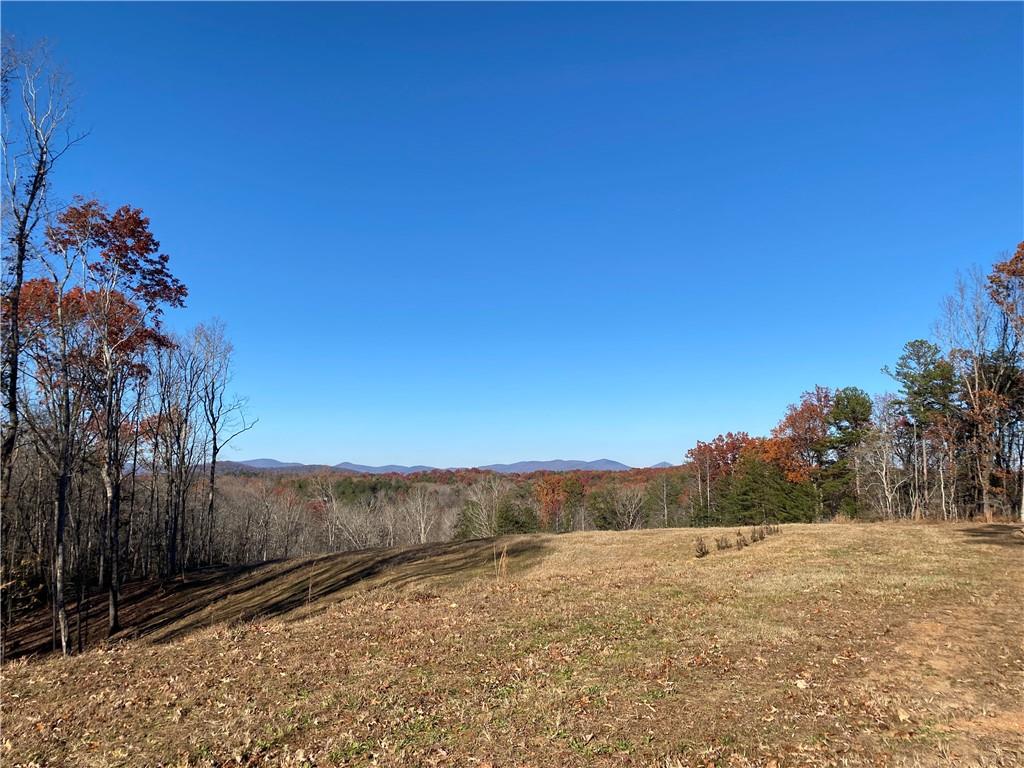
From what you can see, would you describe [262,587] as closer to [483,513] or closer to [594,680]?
[594,680]

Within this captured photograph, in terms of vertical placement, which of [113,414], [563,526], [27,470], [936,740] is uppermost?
[113,414]

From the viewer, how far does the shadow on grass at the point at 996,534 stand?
49.7 ft

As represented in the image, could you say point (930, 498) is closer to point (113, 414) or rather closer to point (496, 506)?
point (496, 506)

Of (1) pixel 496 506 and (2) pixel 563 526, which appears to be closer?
(1) pixel 496 506

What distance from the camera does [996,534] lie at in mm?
16562

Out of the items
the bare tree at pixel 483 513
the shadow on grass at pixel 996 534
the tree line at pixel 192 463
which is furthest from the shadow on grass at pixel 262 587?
the bare tree at pixel 483 513

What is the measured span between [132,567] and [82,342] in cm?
1687

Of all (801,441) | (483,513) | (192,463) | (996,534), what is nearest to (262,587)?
(192,463)

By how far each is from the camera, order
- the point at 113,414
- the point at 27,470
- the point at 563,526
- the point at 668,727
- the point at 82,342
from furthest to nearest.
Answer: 1. the point at 563,526
2. the point at 27,470
3. the point at 113,414
4. the point at 82,342
5. the point at 668,727

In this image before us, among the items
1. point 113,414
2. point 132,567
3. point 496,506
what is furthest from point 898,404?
point 132,567

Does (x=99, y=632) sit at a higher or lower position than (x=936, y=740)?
lower

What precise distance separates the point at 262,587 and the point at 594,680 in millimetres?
16078

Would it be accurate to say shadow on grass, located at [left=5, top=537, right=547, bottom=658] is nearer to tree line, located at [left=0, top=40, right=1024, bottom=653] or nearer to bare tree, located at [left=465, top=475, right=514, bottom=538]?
tree line, located at [left=0, top=40, right=1024, bottom=653]

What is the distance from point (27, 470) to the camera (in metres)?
19.1
